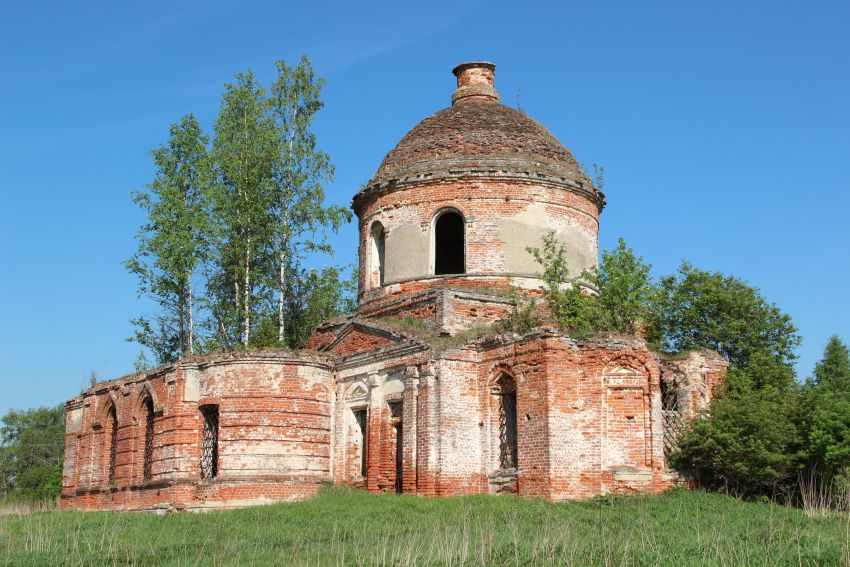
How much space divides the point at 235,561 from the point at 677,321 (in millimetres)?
13591

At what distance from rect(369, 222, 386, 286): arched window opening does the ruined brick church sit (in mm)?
37

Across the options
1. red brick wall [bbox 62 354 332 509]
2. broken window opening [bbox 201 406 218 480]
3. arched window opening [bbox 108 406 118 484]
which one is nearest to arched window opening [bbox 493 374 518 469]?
red brick wall [bbox 62 354 332 509]

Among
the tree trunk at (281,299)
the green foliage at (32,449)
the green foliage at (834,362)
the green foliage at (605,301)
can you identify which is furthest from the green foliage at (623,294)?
the green foliage at (32,449)

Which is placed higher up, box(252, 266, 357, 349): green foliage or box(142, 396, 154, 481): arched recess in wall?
box(252, 266, 357, 349): green foliage

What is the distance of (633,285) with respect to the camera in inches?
779

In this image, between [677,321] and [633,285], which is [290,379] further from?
[677,321]

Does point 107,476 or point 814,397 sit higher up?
point 814,397

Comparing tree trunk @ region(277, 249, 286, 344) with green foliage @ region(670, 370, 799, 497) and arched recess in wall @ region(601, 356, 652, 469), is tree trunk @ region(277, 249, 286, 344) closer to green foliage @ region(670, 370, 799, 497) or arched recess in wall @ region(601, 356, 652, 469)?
arched recess in wall @ region(601, 356, 652, 469)

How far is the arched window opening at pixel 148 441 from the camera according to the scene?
22.2m

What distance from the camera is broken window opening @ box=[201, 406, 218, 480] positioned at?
799 inches

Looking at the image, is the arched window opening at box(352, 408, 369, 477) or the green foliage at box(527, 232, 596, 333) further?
the arched window opening at box(352, 408, 369, 477)

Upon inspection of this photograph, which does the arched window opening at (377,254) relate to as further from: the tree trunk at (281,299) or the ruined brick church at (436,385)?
the tree trunk at (281,299)

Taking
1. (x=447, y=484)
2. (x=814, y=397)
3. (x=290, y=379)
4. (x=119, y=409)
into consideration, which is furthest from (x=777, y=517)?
(x=119, y=409)

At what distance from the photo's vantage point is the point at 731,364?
2127cm
